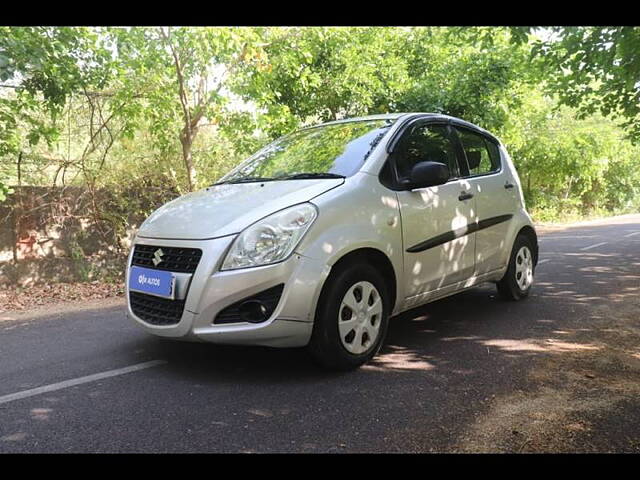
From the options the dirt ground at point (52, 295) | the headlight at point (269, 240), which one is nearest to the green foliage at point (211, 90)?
the headlight at point (269, 240)

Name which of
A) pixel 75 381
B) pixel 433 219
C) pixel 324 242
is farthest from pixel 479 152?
pixel 75 381

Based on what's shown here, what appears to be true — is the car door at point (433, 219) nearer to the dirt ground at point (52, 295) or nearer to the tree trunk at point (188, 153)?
the dirt ground at point (52, 295)

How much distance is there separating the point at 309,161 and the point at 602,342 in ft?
9.05

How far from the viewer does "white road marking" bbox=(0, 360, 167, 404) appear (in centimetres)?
319

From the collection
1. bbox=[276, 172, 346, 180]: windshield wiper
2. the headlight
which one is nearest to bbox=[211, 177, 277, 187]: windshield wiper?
bbox=[276, 172, 346, 180]: windshield wiper

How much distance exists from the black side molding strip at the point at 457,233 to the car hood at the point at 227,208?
860mm

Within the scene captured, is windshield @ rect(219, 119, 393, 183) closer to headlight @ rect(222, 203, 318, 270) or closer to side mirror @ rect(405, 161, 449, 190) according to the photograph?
side mirror @ rect(405, 161, 449, 190)

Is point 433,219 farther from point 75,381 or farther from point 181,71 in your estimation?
point 181,71

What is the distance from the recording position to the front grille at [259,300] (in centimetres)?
319

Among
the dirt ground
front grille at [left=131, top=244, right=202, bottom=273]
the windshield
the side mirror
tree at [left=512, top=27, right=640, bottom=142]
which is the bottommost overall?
the dirt ground

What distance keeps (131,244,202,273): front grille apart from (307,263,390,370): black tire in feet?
2.75

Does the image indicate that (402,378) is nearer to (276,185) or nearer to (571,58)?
(276,185)

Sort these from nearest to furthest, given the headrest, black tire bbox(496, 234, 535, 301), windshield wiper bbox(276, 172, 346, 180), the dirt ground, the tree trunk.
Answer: windshield wiper bbox(276, 172, 346, 180) < the headrest < black tire bbox(496, 234, 535, 301) < the dirt ground < the tree trunk
